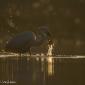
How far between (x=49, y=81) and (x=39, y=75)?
2299 millimetres

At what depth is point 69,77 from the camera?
1673 centimetres

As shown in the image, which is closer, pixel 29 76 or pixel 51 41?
pixel 29 76

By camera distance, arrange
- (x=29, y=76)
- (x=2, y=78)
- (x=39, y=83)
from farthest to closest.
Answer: (x=29, y=76) < (x=2, y=78) < (x=39, y=83)

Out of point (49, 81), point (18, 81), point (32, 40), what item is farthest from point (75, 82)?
point (32, 40)

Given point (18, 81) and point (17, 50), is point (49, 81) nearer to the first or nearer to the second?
point (18, 81)

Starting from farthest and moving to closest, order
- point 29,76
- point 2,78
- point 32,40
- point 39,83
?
point 32,40, point 29,76, point 2,78, point 39,83

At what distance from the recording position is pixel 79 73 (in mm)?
18359

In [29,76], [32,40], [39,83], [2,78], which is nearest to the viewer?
[39,83]

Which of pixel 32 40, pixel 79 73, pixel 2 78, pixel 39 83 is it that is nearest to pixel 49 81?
pixel 39 83

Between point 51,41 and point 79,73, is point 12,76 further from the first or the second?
point 51,41

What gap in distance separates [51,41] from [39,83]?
68.7 ft

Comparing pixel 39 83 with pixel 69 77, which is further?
pixel 69 77

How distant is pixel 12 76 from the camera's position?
1712cm

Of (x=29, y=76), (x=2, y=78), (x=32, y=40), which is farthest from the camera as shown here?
(x=32, y=40)
